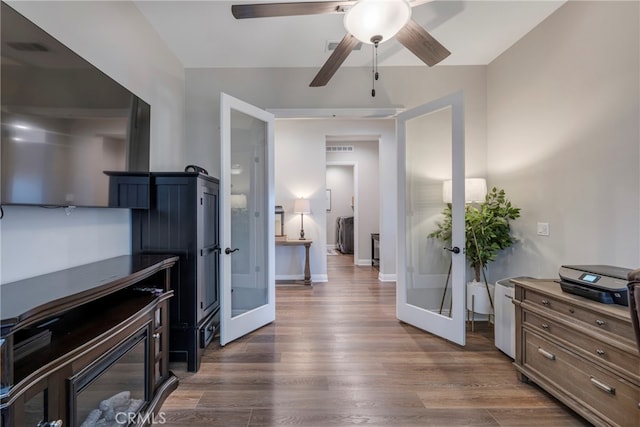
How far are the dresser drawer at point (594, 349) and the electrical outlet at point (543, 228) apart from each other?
0.90 metres

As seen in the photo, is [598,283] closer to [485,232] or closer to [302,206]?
[485,232]

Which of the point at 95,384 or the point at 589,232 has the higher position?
the point at 589,232

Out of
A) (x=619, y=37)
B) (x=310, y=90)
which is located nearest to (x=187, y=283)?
(x=310, y=90)

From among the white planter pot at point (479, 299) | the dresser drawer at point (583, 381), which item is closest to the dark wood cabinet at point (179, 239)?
the dresser drawer at point (583, 381)

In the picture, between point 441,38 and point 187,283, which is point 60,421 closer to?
point 187,283

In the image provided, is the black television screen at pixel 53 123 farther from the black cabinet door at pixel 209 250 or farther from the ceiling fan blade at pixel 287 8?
the ceiling fan blade at pixel 287 8

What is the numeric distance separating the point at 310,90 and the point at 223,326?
2690mm

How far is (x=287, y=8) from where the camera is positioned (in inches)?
64.4

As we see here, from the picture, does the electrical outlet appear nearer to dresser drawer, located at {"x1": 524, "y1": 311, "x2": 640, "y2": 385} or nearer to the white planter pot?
the white planter pot

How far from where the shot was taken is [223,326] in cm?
254

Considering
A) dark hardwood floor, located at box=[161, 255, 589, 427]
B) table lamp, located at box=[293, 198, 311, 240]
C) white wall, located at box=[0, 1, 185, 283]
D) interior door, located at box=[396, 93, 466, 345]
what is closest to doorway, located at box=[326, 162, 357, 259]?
table lamp, located at box=[293, 198, 311, 240]

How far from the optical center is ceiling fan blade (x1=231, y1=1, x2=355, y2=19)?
1.61m

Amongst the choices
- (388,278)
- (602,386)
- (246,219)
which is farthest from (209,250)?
(388,278)

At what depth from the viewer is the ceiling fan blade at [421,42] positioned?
1792 mm
